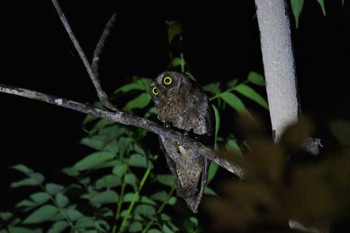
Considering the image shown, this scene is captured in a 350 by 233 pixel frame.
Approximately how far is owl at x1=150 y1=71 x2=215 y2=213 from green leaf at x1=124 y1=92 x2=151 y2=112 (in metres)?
0.22

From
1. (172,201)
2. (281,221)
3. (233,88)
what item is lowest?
(172,201)

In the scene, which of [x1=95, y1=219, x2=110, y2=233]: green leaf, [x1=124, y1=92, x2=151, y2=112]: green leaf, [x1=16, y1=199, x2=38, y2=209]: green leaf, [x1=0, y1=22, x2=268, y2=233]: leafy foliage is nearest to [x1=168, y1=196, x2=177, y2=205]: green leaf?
[x1=0, y1=22, x2=268, y2=233]: leafy foliage

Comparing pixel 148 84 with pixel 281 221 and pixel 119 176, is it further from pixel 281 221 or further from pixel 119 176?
pixel 281 221

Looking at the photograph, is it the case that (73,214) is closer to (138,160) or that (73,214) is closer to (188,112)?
(138,160)

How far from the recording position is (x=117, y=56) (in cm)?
384

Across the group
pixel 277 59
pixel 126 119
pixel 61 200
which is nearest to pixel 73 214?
pixel 61 200

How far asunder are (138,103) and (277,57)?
0.86 m

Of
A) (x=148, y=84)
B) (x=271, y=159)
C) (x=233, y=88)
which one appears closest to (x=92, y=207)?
(x=148, y=84)

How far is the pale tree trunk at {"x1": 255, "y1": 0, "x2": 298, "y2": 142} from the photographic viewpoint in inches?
50.6

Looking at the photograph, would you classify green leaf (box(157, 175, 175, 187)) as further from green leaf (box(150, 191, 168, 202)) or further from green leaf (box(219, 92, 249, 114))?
green leaf (box(219, 92, 249, 114))

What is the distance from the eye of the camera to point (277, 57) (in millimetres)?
1294

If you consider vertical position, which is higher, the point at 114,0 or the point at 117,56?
the point at 114,0

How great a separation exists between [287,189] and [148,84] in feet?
5.07

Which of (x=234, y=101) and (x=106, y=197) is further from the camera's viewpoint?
(x=106, y=197)
